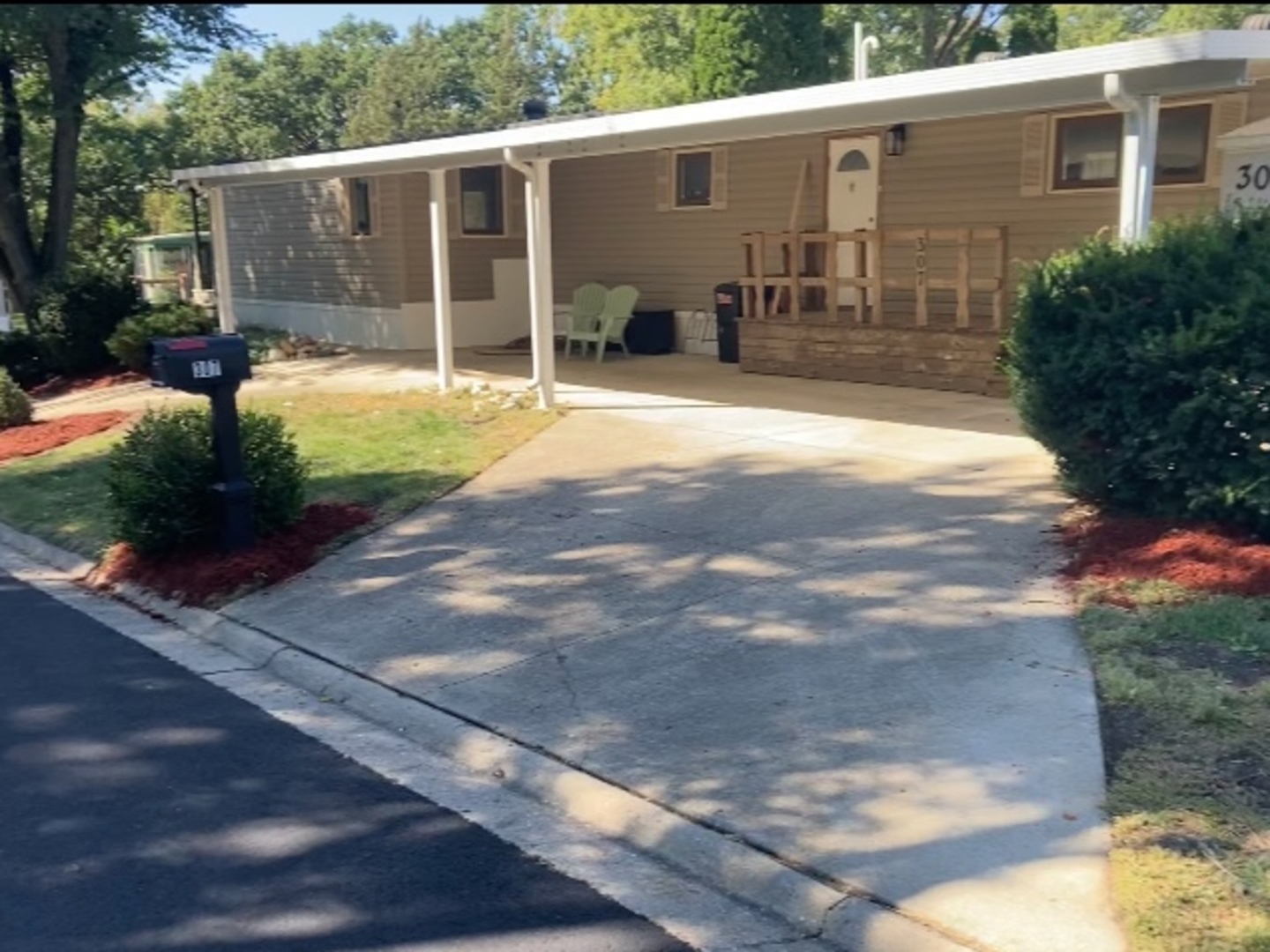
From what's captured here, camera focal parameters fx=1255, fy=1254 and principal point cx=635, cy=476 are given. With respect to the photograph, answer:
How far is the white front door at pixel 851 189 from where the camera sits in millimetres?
14258

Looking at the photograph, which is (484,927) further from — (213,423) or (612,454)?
(612,454)

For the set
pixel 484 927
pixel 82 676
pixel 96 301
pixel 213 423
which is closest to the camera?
pixel 484 927

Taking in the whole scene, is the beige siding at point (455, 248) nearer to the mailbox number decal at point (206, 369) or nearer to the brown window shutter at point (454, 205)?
the brown window shutter at point (454, 205)

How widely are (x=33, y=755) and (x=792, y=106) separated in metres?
6.95

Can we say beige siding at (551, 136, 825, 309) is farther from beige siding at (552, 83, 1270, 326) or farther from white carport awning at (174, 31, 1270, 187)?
white carport awning at (174, 31, 1270, 187)

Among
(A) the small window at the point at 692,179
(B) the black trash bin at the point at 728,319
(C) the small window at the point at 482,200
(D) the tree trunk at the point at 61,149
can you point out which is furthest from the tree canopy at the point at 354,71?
(B) the black trash bin at the point at 728,319

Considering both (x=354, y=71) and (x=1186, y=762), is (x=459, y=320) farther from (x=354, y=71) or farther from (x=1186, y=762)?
(x=354, y=71)

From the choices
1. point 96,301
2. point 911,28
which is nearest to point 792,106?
point 96,301

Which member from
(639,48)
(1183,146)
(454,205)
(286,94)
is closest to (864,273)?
(1183,146)

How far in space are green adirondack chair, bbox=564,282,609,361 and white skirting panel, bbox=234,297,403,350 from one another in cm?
286

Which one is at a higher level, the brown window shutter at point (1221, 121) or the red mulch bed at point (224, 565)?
the brown window shutter at point (1221, 121)

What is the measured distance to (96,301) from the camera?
17.5 meters

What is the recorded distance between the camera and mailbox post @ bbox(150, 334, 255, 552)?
723 centimetres

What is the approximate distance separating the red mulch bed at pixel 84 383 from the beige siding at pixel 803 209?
6160mm
